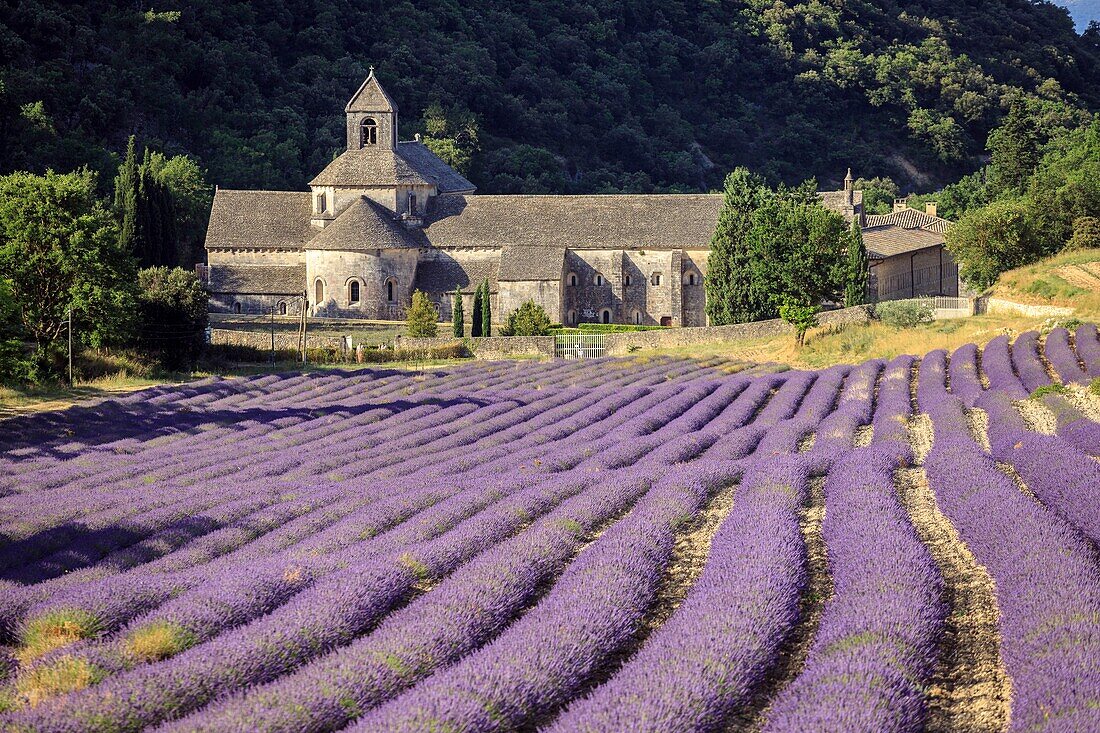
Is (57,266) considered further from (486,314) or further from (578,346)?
(486,314)

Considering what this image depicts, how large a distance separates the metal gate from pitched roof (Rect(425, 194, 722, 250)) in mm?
12597

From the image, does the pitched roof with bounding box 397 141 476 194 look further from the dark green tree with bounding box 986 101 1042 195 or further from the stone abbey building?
the dark green tree with bounding box 986 101 1042 195

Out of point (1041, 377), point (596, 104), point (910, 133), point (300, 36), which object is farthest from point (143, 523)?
point (910, 133)

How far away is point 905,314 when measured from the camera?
52.7 metres

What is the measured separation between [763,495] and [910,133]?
12258 centimetres

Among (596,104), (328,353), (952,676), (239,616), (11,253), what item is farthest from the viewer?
(596,104)

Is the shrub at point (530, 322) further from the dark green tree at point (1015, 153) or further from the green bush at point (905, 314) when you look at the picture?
the dark green tree at point (1015, 153)

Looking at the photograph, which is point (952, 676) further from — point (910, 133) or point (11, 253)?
point (910, 133)

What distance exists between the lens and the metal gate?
5566cm

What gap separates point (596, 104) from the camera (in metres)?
126

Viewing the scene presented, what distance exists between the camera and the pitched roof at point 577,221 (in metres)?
68.1

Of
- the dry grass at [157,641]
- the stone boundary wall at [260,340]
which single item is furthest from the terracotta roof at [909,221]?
the dry grass at [157,641]

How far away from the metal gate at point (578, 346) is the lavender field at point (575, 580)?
90.7ft

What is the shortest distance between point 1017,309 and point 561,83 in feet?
259
